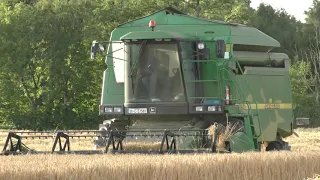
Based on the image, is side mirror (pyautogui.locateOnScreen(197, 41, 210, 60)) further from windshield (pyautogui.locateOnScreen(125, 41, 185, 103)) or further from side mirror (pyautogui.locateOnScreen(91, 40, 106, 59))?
side mirror (pyautogui.locateOnScreen(91, 40, 106, 59))

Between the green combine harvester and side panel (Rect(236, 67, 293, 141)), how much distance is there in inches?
0.8

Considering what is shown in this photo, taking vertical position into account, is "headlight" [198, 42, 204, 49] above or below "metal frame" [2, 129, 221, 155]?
above

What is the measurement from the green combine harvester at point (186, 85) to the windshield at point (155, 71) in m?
0.02

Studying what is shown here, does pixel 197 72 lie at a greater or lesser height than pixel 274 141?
greater

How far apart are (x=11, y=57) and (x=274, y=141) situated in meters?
24.7

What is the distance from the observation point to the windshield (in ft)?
43.8

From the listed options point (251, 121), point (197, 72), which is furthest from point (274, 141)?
point (197, 72)

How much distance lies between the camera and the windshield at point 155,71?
1334 cm

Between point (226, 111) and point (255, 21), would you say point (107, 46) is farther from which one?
point (255, 21)

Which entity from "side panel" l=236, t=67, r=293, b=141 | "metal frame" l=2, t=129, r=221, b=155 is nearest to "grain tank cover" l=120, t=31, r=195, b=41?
"side panel" l=236, t=67, r=293, b=141

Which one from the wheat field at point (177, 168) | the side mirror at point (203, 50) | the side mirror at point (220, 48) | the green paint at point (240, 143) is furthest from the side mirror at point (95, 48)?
the wheat field at point (177, 168)

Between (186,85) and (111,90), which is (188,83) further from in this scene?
(111,90)

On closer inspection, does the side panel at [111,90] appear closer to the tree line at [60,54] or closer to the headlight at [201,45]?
the headlight at [201,45]

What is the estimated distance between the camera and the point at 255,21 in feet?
Result: 167
